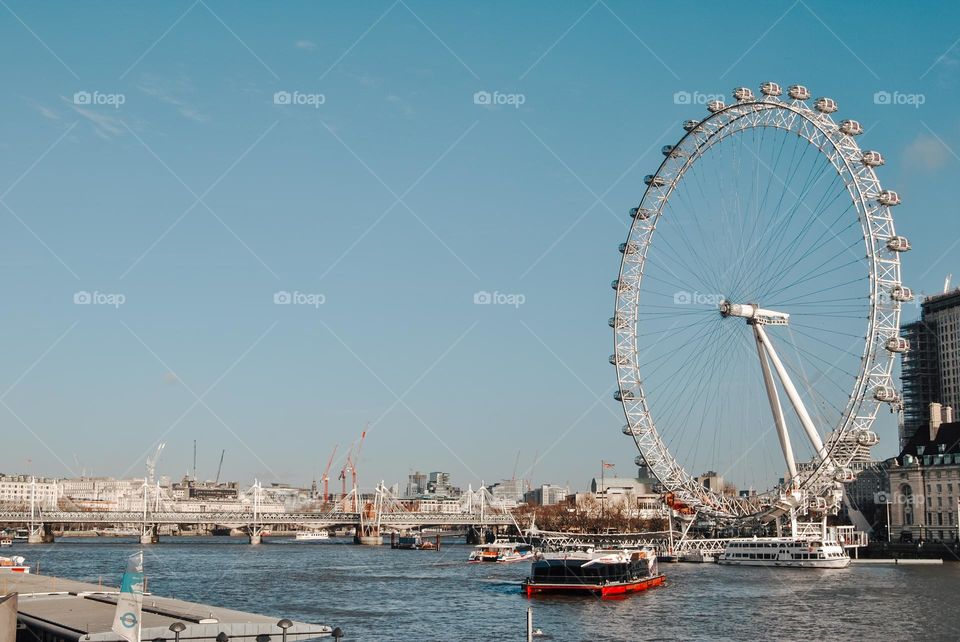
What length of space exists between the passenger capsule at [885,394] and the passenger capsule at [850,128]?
57.2 feet

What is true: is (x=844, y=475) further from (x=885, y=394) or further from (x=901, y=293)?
(x=901, y=293)

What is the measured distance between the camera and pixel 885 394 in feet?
255

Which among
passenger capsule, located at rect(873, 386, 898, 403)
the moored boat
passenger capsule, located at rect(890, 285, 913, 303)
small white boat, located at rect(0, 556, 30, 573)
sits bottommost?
the moored boat

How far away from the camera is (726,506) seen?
9550cm

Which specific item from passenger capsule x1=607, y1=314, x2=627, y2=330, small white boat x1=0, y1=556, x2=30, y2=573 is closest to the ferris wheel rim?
passenger capsule x1=607, y1=314, x2=627, y2=330

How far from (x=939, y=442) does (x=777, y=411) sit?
116 feet

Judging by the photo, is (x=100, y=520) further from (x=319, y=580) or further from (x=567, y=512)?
(x=319, y=580)

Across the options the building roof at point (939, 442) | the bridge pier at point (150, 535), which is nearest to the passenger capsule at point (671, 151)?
the building roof at point (939, 442)

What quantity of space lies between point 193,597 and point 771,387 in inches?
1736

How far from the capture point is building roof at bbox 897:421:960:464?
109 m

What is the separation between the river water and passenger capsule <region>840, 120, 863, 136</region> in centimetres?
2913

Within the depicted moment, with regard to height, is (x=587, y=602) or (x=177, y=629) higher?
(x=177, y=629)

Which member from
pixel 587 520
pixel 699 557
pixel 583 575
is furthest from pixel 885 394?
pixel 587 520

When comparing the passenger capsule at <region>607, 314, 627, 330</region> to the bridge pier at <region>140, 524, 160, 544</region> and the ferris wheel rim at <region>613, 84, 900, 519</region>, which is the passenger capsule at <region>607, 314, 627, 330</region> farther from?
the bridge pier at <region>140, 524, 160, 544</region>
